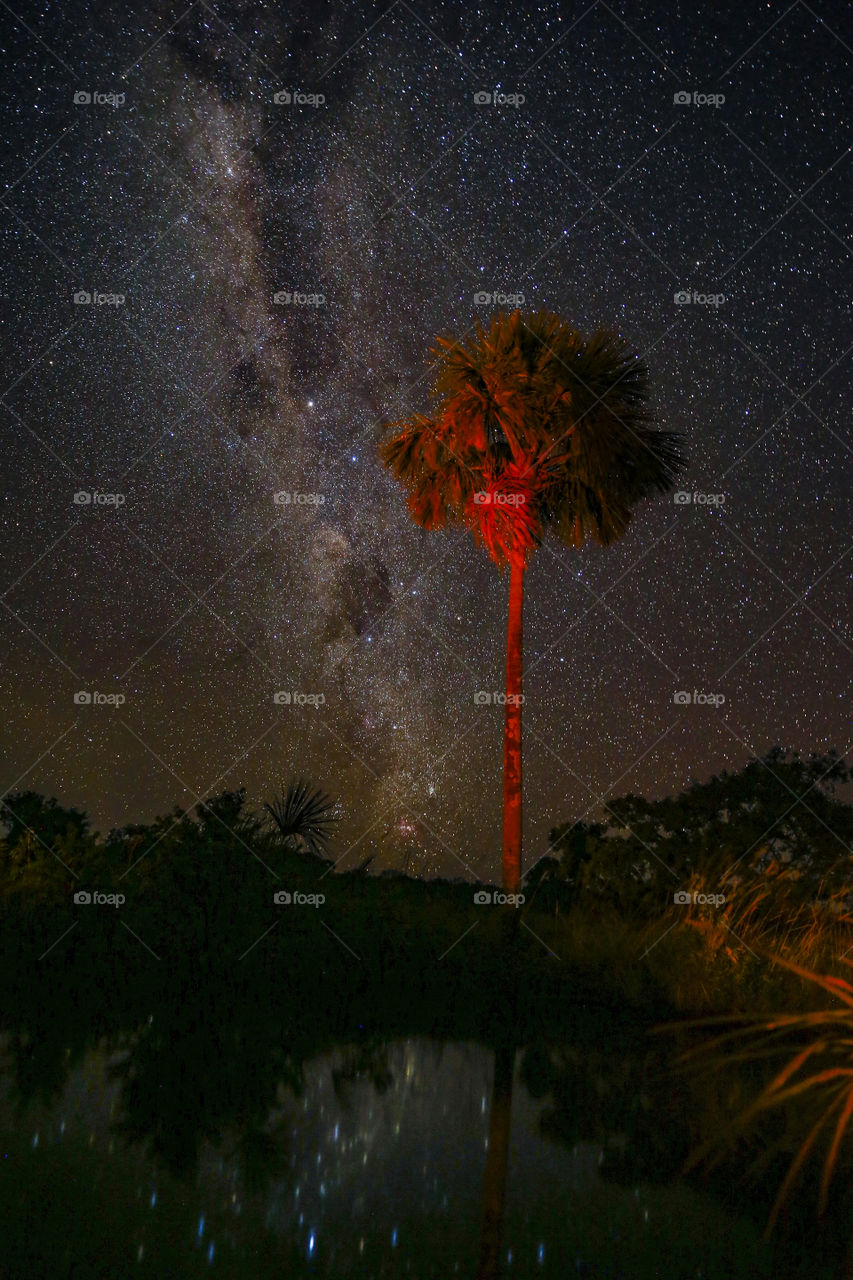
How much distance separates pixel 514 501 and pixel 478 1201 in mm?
13805

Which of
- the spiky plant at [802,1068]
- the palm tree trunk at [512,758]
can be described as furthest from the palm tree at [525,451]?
the spiky plant at [802,1068]

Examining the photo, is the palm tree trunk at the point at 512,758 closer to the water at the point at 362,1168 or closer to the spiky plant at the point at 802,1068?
the spiky plant at the point at 802,1068

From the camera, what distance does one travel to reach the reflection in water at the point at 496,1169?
400cm

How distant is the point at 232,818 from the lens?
14820mm

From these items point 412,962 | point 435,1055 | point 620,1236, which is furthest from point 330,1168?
point 412,962

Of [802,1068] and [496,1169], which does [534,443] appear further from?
[496,1169]

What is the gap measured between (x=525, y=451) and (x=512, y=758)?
17.2ft

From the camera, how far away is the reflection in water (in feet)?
13.1

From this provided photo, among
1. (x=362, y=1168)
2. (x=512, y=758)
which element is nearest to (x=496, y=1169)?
(x=362, y=1168)

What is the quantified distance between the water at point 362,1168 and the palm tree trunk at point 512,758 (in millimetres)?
8519

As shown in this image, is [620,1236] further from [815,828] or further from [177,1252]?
[815,828]

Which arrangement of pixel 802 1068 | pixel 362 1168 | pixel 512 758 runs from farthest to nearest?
pixel 512 758, pixel 802 1068, pixel 362 1168

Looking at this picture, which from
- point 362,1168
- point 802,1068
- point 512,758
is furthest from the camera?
point 512,758

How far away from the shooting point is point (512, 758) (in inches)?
657
